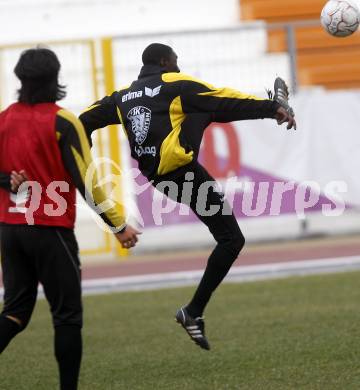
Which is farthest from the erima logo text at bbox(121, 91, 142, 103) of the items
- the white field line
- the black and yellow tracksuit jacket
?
the white field line

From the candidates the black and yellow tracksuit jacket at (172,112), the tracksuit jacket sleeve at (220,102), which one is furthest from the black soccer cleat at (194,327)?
the tracksuit jacket sleeve at (220,102)

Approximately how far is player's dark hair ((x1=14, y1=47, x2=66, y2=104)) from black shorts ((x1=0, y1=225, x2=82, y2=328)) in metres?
0.69

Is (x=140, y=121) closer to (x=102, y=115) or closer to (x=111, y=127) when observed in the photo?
(x=102, y=115)

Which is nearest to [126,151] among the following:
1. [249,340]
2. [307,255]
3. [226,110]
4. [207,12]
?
[307,255]

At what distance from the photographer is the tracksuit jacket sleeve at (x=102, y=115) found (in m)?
7.33

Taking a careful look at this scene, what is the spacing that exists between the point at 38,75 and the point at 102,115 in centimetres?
200

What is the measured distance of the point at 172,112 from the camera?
6930mm

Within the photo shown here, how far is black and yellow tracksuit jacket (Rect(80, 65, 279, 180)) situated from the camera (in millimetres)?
6836

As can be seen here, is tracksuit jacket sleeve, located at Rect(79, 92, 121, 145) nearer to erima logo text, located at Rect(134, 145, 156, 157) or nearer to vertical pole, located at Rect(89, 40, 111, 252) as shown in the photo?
erima logo text, located at Rect(134, 145, 156, 157)

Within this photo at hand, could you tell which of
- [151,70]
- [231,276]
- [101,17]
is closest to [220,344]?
[151,70]

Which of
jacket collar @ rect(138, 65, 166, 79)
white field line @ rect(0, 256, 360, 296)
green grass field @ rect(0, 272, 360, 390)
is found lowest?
white field line @ rect(0, 256, 360, 296)

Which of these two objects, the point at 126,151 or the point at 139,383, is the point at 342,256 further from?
the point at 139,383

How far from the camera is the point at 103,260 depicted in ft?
48.3

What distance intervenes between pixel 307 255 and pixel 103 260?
2939mm
